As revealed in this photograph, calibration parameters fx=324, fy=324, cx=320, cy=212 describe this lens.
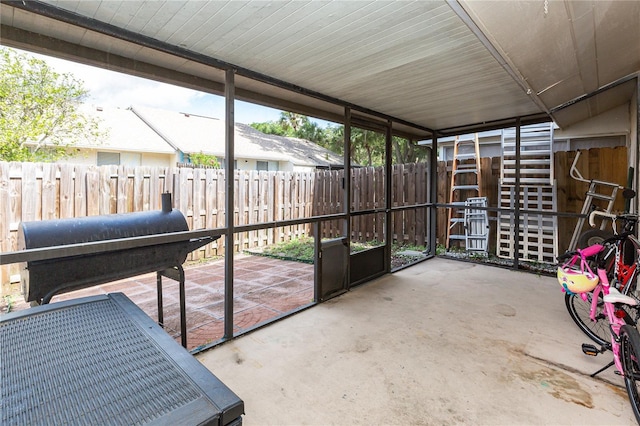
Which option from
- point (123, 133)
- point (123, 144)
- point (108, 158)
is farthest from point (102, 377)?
point (123, 133)

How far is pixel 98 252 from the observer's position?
2.09 m

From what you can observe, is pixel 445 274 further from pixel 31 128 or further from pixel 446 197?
pixel 31 128

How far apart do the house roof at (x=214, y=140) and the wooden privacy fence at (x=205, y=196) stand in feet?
13.2

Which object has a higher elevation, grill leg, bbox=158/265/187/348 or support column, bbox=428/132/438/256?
support column, bbox=428/132/438/256

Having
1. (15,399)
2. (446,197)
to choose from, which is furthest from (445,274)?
(15,399)

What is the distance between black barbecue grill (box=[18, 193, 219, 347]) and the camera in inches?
75.4

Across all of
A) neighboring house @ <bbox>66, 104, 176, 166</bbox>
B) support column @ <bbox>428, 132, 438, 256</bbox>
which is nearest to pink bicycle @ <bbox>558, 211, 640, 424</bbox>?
support column @ <bbox>428, 132, 438, 256</bbox>

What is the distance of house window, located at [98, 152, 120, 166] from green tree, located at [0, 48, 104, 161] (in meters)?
1.40

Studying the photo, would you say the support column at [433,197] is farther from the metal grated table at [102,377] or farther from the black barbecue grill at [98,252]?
the metal grated table at [102,377]

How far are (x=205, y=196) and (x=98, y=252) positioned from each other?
3.92 meters

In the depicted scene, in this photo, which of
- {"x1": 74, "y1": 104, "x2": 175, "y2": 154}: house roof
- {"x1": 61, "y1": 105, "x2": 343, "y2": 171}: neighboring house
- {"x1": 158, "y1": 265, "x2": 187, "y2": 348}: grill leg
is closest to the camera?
{"x1": 158, "y1": 265, "x2": 187, "y2": 348}: grill leg

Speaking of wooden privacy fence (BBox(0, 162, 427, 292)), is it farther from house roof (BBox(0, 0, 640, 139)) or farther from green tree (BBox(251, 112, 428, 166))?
green tree (BBox(251, 112, 428, 166))

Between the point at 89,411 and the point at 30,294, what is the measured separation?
62.3 inches

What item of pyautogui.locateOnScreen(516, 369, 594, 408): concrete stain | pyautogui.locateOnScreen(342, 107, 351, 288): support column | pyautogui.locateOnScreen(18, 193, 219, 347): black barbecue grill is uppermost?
pyautogui.locateOnScreen(342, 107, 351, 288): support column
